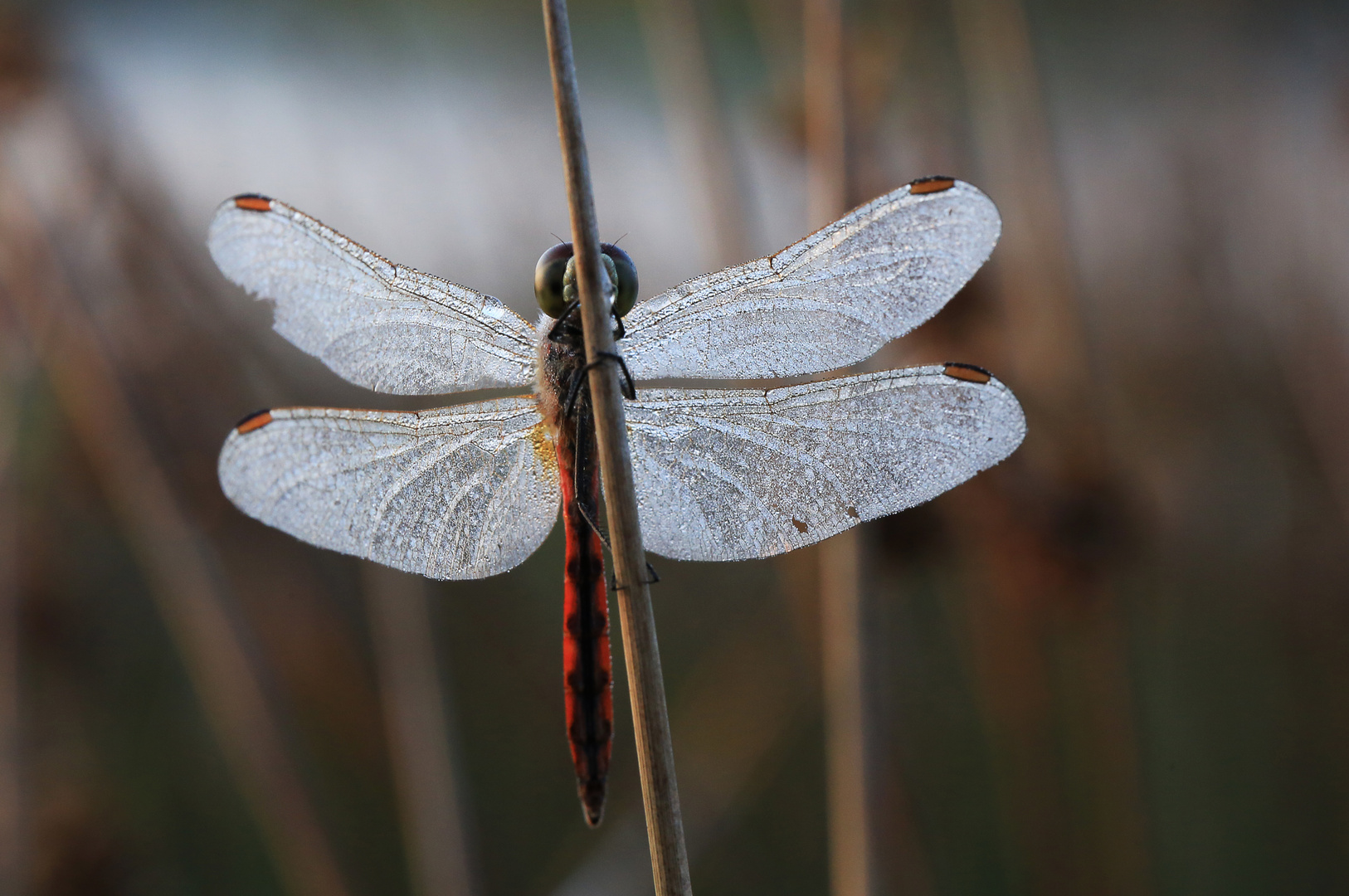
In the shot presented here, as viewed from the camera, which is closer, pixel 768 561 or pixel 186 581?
pixel 186 581

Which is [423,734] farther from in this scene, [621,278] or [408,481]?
[621,278]

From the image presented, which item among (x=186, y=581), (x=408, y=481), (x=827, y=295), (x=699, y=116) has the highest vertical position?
(x=699, y=116)

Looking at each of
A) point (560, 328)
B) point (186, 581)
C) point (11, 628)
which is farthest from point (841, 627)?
point (11, 628)

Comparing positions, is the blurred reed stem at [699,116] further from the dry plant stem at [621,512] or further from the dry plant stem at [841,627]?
the dry plant stem at [621,512]

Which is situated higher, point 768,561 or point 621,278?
point 621,278

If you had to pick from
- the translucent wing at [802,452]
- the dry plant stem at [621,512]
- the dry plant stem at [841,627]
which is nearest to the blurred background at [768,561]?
the dry plant stem at [841,627]

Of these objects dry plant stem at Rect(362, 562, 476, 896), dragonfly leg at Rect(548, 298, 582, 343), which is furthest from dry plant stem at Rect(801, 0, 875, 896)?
dry plant stem at Rect(362, 562, 476, 896)

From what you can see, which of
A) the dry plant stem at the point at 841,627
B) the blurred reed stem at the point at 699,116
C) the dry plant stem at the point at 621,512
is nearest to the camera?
the dry plant stem at the point at 621,512
